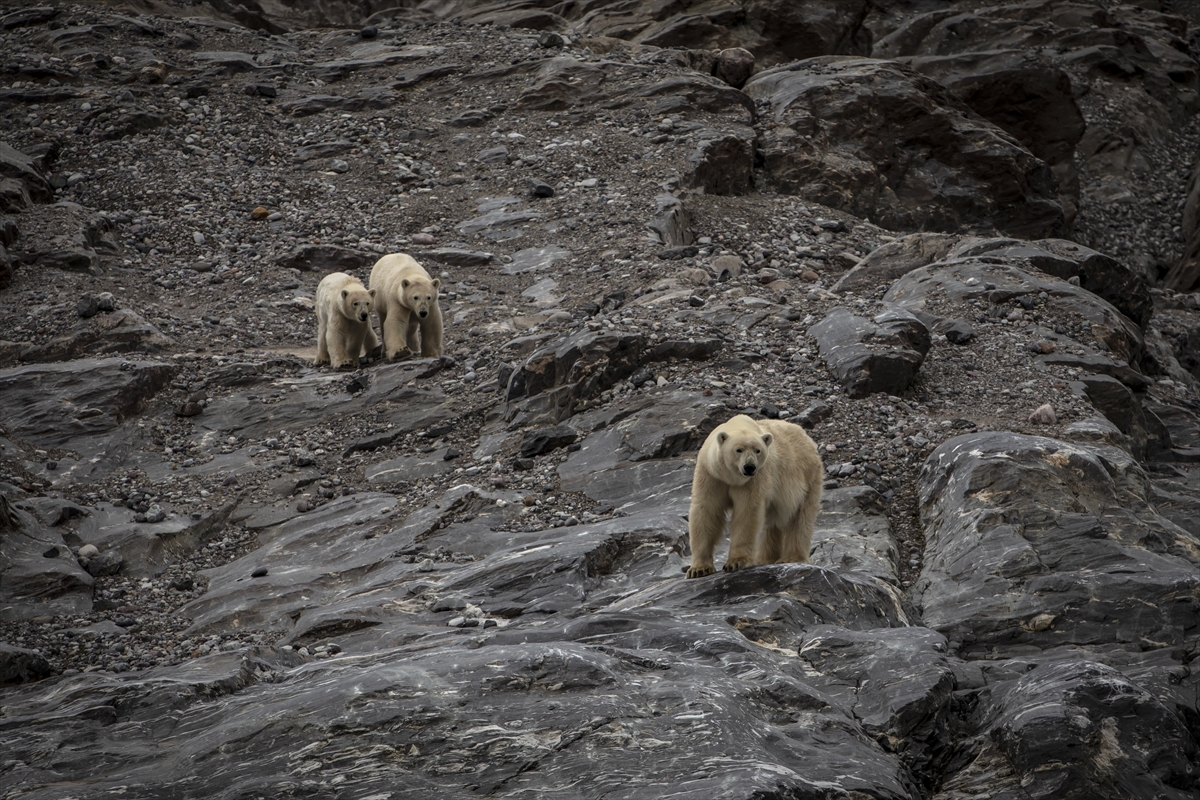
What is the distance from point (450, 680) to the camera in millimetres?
5426

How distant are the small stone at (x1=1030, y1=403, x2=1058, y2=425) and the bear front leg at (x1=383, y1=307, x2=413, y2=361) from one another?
710cm

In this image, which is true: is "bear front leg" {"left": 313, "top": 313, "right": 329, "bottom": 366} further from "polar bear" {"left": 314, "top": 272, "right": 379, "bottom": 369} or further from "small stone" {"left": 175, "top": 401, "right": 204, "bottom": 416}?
"small stone" {"left": 175, "top": 401, "right": 204, "bottom": 416}

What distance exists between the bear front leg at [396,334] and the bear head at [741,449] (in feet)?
22.1

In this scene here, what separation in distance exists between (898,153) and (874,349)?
10.3 metres

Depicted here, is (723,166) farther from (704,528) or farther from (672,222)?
(704,528)

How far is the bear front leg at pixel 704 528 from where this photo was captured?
262 inches

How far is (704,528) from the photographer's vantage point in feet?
22.0

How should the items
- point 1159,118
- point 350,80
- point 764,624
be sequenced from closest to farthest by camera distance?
1. point 764,624
2. point 350,80
3. point 1159,118

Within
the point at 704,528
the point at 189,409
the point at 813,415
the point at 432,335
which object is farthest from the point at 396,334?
the point at 704,528

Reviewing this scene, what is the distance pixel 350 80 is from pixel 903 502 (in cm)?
1583

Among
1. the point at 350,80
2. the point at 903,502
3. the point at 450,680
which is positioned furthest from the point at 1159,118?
the point at 450,680

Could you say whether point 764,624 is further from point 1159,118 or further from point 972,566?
point 1159,118

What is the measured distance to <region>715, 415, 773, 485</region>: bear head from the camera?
621 centimetres

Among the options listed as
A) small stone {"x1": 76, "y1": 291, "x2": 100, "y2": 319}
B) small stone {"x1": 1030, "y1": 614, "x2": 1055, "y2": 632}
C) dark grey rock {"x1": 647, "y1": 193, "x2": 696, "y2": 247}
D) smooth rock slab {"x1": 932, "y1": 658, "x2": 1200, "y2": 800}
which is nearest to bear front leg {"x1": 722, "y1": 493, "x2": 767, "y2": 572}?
smooth rock slab {"x1": 932, "y1": 658, "x2": 1200, "y2": 800}
